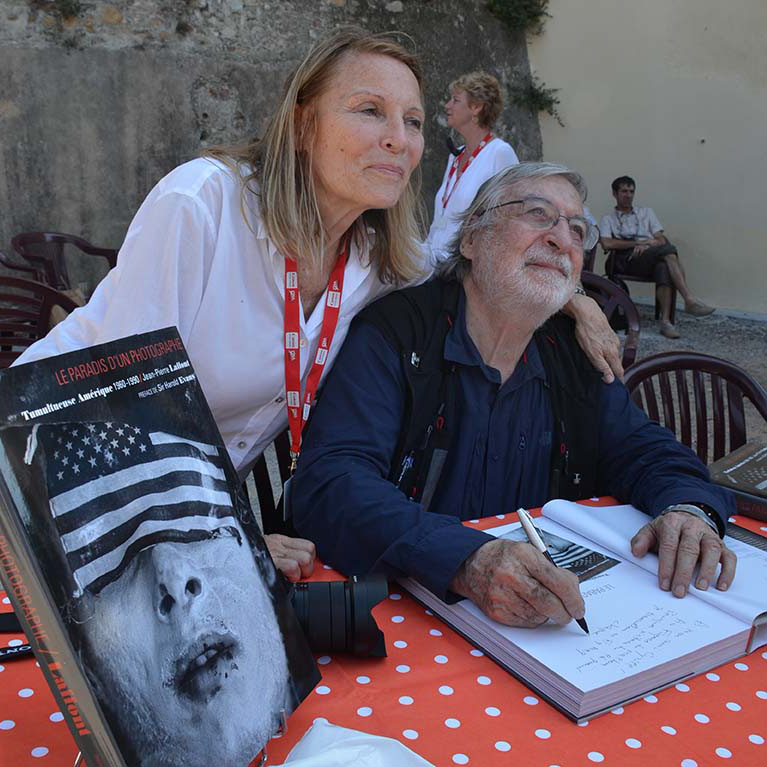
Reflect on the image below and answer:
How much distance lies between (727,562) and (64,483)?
1.16 meters

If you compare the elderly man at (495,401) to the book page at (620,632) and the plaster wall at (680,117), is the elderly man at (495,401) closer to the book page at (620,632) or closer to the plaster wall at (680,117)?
the book page at (620,632)

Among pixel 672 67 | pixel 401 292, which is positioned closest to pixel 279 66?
pixel 672 67

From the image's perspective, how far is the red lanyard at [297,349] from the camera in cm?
193

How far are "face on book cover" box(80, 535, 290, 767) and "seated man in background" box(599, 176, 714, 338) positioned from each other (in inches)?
361

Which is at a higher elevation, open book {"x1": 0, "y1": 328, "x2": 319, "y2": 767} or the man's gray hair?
the man's gray hair

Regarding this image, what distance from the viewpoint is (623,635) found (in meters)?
1.24

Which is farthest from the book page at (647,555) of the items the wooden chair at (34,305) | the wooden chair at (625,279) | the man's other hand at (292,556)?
the wooden chair at (625,279)

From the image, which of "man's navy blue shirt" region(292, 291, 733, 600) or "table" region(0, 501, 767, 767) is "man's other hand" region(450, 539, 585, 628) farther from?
"man's navy blue shirt" region(292, 291, 733, 600)

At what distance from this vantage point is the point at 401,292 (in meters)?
2.14

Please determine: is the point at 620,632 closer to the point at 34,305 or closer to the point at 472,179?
the point at 34,305

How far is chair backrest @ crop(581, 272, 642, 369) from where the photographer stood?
11.5ft

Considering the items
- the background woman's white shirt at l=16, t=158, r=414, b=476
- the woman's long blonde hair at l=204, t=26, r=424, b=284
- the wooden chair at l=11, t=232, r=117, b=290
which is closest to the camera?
the background woman's white shirt at l=16, t=158, r=414, b=476

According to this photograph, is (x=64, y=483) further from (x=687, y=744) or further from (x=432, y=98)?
(x=432, y=98)

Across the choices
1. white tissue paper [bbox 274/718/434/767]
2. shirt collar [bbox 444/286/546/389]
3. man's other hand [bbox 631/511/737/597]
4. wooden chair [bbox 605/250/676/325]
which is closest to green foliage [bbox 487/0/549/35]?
wooden chair [bbox 605/250/676/325]
